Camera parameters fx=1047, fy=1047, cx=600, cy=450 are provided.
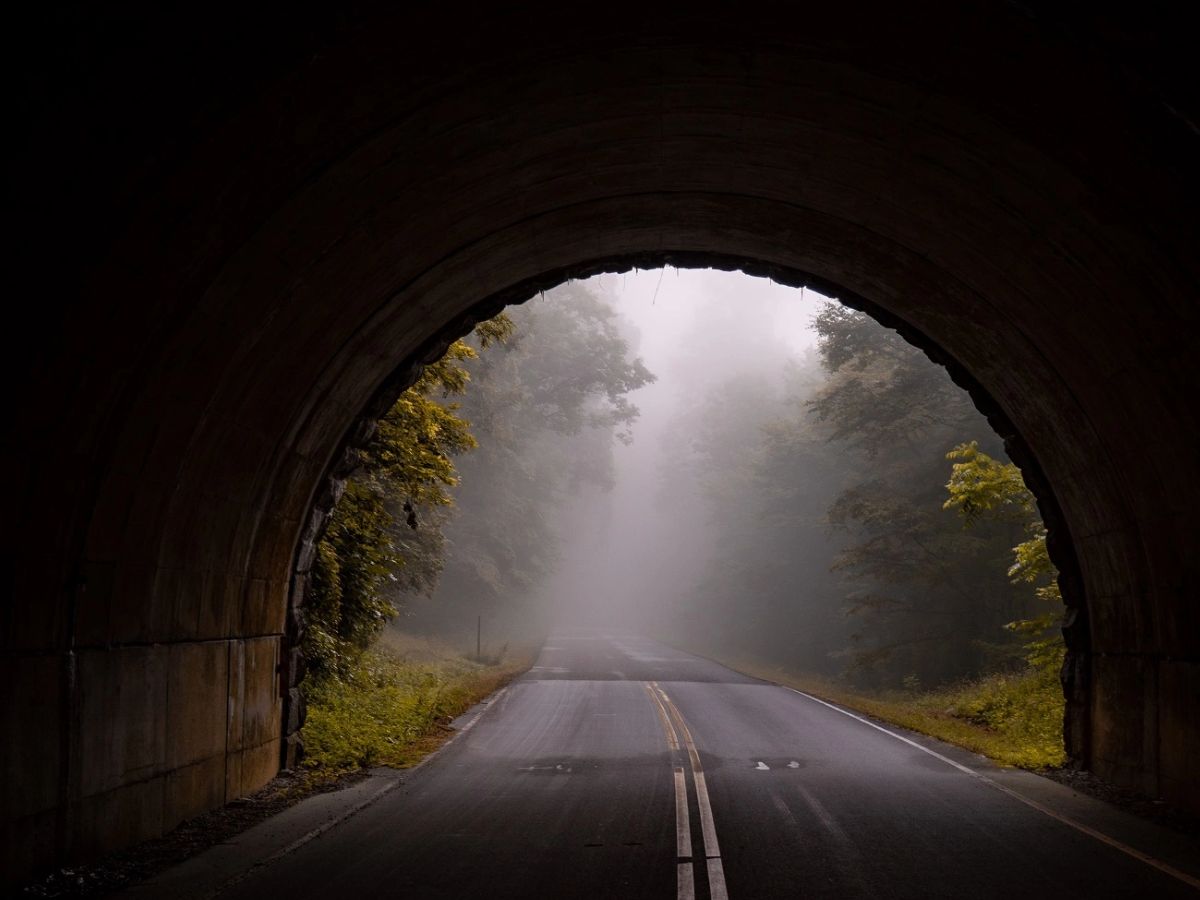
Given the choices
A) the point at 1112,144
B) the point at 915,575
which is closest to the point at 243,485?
the point at 1112,144

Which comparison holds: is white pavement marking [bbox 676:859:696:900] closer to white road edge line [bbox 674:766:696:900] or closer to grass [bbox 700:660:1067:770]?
white road edge line [bbox 674:766:696:900]

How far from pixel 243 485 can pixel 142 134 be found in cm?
467

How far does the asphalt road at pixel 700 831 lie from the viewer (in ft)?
23.5

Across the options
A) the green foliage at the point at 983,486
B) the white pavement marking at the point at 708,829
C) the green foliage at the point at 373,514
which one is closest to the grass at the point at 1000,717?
the green foliage at the point at 983,486

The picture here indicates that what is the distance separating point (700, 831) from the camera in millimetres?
8945

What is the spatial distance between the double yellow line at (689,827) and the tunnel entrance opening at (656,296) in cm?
456

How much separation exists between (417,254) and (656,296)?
3581mm

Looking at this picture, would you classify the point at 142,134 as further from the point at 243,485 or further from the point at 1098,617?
the point at 1098,617

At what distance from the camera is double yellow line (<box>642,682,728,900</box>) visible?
7082mm

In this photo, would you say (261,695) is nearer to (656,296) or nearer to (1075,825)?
(656,296)

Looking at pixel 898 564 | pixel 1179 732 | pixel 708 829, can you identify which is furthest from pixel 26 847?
pixel 898 564

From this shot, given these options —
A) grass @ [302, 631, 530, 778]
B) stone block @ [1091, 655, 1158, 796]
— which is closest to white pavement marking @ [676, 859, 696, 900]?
stone block @ [1091, 655, 1158, 796]

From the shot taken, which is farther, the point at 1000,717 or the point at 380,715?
the point at 1000,717

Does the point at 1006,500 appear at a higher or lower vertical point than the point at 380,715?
higher
